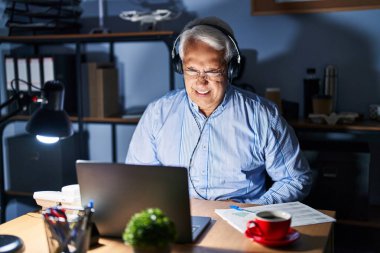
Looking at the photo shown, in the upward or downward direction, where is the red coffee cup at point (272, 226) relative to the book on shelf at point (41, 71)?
downward

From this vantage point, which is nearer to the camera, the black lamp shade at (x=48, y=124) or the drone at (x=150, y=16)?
the black lamp shade at (x=48, y=124)

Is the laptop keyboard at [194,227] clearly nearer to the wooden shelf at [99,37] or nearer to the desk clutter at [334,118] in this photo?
the desk clutter at [334,118]

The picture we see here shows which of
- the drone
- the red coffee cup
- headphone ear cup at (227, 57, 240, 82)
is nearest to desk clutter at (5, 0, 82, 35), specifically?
the drone

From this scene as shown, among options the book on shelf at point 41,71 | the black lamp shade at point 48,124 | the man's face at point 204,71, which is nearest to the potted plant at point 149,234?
the black lamp shade at point 48,124

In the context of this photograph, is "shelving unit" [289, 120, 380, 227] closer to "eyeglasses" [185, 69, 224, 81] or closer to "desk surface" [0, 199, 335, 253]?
"eyeglasses" [185, 69, 224, 81]

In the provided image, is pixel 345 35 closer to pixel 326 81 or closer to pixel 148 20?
pixel 326 81

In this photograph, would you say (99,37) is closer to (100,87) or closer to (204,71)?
(100,87)

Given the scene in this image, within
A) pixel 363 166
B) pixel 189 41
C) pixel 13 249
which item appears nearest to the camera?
pixel 13 249

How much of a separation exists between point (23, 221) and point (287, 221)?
2.67ft

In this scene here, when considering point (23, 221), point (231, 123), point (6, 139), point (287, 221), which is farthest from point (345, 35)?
point (6, 139)

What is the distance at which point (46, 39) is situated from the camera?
2.79 m

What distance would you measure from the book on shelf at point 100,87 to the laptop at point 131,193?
1.57m

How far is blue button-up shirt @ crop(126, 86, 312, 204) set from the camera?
1.91 meters

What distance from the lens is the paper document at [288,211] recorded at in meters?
1.43
